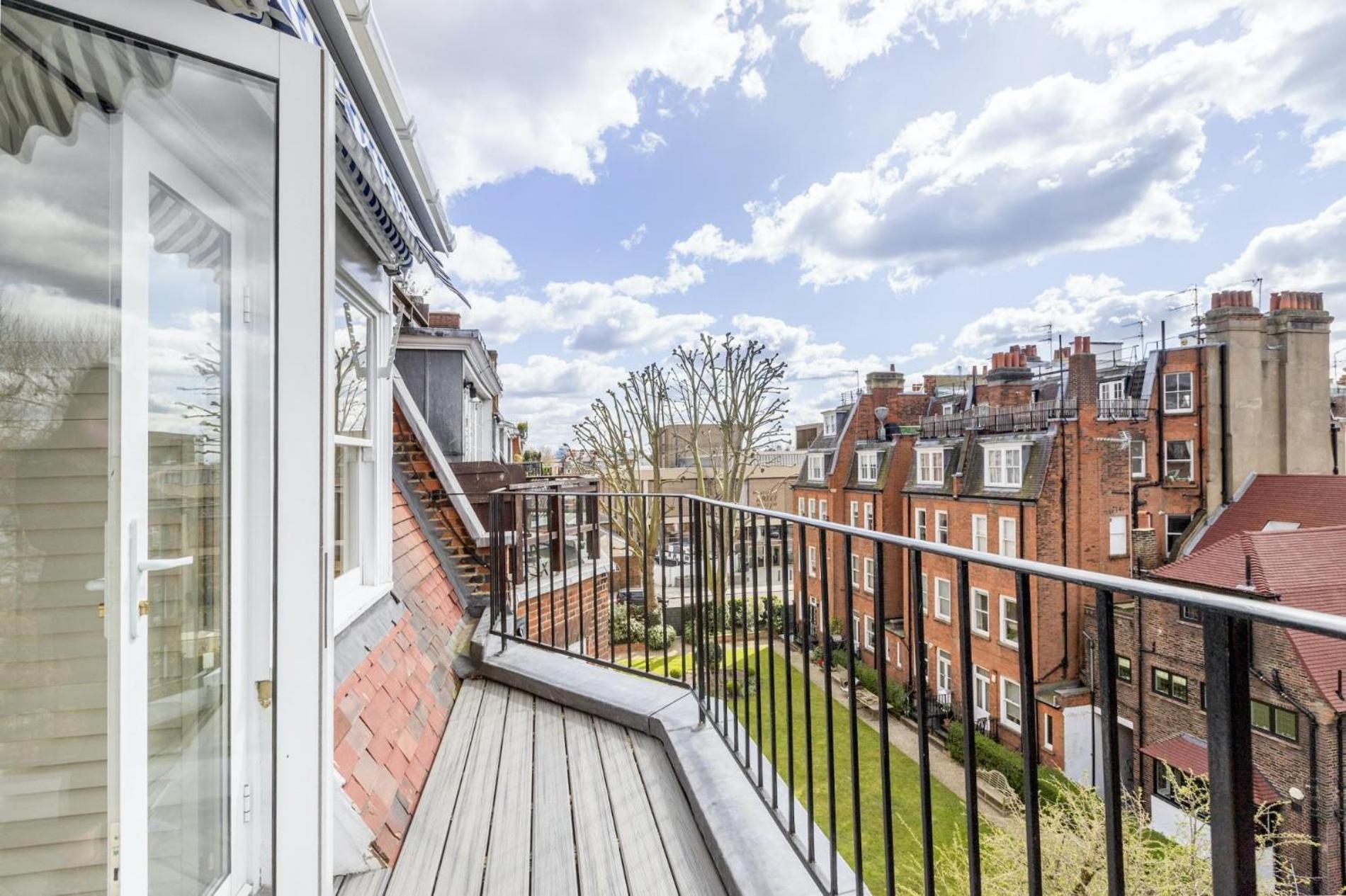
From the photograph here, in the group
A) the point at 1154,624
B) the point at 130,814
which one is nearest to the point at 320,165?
the point at 130,814

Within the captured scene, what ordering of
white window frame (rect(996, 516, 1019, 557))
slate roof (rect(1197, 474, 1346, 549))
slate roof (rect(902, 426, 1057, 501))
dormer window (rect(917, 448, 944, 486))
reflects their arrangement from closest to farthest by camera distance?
slate roof (rect(1197, 474, 1346, 549)) < slate roof (rect(902, 426, 1057, 501)) < white window frame (rect(996, 516, 1019, 557)) < dormer window (rect(917, 448, 944, 486))

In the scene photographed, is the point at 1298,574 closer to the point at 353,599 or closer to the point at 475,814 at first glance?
the point at 475,814

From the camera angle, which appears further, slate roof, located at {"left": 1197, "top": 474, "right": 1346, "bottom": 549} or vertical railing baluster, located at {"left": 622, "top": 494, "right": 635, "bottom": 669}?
slate roof, located at {"left": 1197, "top": 474, "right": 1346, "bottom": 549}

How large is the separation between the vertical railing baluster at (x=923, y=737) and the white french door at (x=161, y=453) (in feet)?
3.53

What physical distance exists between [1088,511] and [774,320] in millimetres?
8673

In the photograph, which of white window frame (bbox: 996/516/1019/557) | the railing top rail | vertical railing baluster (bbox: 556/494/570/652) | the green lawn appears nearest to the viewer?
the railing top rail

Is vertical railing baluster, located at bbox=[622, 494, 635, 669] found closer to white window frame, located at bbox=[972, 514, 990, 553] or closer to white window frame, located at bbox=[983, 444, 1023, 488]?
white window frame, located at bbox=[972, 514, 990, 553]

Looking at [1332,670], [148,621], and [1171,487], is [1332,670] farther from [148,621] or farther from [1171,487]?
[1171,487]

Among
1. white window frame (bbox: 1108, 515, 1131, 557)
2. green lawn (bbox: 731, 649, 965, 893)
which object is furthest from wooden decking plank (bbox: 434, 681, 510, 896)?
white window frame (bbox: 1108, 515, 1131, 557)

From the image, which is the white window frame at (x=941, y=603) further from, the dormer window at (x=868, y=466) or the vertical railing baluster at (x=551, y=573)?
the dormer window at (x=868, y=466)

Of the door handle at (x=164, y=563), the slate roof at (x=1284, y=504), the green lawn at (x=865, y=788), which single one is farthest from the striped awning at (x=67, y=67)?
the slate roof at (x=1284, y=504)

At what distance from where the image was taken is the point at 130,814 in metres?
1.02

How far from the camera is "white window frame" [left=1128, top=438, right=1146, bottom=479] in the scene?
12.3 metres

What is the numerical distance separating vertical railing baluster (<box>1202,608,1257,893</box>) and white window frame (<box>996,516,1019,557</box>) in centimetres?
1140
